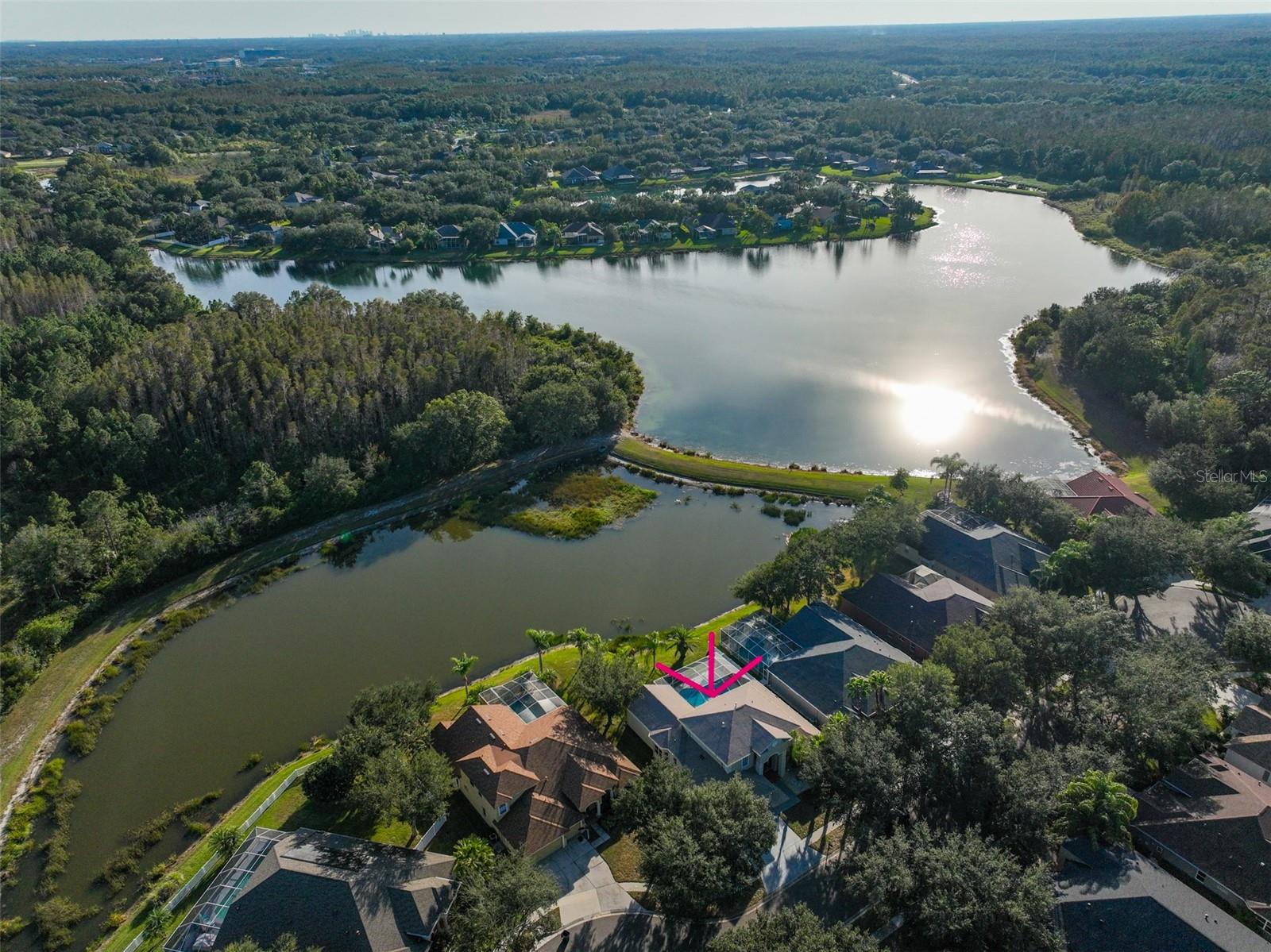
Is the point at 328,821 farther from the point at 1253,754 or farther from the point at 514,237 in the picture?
the point at 514,237

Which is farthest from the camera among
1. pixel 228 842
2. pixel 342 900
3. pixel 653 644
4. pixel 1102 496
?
pixel 1102 496

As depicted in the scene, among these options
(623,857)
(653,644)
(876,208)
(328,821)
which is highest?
(876,208)

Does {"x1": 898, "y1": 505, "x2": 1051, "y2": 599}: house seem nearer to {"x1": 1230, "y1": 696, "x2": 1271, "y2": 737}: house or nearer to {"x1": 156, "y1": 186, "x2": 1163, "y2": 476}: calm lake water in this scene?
{"x1": 1230, "y1": 696, "x2": 1271, "y2": 737}: house

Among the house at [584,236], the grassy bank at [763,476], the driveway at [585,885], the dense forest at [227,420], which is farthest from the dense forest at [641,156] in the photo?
the driveway at [585,885]

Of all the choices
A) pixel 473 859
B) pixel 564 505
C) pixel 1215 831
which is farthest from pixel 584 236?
pixel 1215 831

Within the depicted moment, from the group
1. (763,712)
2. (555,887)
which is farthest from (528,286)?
(555,887)

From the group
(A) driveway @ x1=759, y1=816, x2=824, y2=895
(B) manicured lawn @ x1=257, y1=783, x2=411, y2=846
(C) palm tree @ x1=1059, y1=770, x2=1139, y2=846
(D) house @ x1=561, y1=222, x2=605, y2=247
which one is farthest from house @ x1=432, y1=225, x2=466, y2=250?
(C) palm tree @ x1=1059, y1=770, x2=1139, y2=846

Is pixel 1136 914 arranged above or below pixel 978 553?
below
